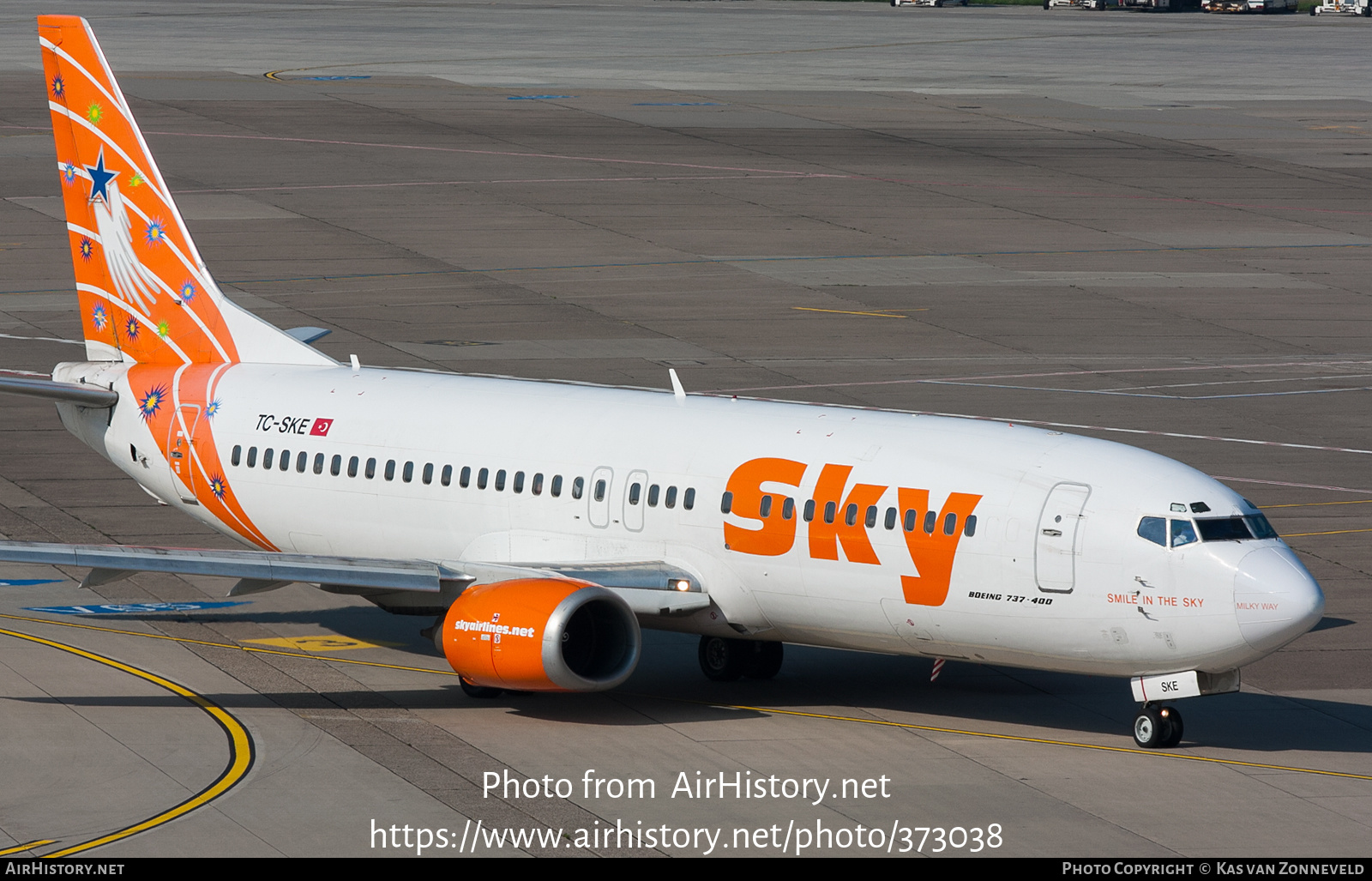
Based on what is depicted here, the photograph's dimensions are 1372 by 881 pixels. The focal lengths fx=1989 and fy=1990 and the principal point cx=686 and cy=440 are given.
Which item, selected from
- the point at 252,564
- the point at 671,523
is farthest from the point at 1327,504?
the point at 252,564

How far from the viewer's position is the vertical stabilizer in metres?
35.8

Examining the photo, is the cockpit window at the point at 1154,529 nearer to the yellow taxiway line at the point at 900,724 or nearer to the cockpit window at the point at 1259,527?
the cockpit window at the point at 1259,527

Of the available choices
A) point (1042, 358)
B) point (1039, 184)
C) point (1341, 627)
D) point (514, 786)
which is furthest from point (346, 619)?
point (1039, 184)

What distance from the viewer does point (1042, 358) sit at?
198 ft

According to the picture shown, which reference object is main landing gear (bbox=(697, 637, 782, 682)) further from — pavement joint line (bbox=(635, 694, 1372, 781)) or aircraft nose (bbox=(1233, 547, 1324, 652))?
aircraft nose (bbox=(1233, 547, 1324, 652))

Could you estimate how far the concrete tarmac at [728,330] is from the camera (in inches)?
1006

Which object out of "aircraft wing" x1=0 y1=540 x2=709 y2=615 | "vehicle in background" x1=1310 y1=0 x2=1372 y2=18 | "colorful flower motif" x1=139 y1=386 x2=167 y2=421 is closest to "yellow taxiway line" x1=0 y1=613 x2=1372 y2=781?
"aircraft wing" x1=0 y1=540 x2=709 y2=615

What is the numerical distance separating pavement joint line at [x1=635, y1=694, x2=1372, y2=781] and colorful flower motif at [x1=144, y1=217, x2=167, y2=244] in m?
12.9

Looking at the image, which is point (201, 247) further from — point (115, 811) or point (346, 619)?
point (115, 811)

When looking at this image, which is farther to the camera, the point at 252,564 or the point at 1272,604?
the point at 252,564

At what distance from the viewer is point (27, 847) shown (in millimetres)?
22984

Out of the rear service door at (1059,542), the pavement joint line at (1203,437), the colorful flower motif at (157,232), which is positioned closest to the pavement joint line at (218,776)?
the colorful flower motif at (157,232)

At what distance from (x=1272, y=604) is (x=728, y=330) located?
37.8 m

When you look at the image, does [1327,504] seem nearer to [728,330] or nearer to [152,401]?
[728,330]
